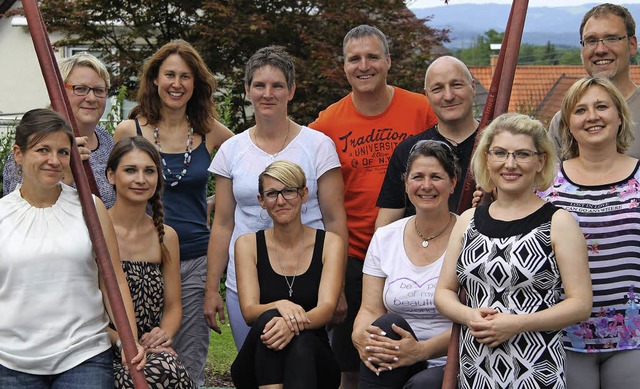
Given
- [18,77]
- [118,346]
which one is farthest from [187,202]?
[18,77]

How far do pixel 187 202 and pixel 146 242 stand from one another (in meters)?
0.50

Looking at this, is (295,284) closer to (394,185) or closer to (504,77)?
(394,185)

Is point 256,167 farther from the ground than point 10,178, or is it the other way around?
point 10,178

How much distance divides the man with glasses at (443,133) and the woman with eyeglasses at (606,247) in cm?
85

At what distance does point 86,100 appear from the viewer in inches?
187

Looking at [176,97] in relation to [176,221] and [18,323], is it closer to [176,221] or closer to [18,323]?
[176,221]

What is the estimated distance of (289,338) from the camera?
4.20 meters

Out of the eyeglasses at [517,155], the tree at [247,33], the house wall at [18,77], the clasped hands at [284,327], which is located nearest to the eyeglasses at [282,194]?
the clasped hands at [284,327]

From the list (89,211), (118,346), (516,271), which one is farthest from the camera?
(118,346)

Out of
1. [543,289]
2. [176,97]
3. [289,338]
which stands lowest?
[289,338]

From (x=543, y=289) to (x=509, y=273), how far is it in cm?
14

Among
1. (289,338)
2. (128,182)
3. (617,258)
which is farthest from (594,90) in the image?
(128,182)

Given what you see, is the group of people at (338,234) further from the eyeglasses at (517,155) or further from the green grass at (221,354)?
the green grass at (221,354)

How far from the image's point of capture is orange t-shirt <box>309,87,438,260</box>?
16.0 ft
